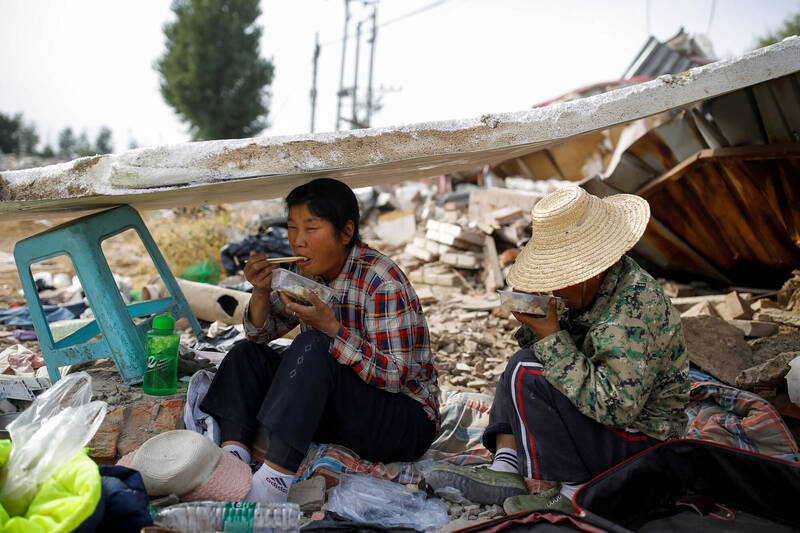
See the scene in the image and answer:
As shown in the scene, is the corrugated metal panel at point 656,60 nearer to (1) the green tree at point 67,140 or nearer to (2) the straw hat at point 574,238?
(2) the straw hat at point 574,238

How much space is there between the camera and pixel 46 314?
4633 mm

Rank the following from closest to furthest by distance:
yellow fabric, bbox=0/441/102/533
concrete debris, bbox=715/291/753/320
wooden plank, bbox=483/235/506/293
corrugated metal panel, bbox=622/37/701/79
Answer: yellow fabric, bbox=0/441/102/533 → concrete debris, bbox=715/291/753/320 → wooden plank, bbox=483/235/506/293 → corrugated metal panel, bbox=622/37/701/79

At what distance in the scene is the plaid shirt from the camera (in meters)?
2.24

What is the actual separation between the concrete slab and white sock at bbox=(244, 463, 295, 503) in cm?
111

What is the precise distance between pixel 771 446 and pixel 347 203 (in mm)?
2185

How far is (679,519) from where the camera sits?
6.47 ft

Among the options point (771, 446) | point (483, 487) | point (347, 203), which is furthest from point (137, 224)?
point (771, 446)

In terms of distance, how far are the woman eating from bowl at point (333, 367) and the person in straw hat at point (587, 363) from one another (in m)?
0.40

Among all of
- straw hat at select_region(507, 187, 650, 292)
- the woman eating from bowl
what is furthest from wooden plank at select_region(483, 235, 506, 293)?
straw hat at select_region(507, 187, 650, 292)

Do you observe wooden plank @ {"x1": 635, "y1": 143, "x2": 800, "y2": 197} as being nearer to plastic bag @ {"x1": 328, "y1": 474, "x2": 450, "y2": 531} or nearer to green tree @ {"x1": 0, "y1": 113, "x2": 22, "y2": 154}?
plastic bag @ {"x1": 328, "y1": 474, "x2": 450, "y2": 531}

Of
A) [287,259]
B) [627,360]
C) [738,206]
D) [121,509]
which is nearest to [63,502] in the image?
[121,509]

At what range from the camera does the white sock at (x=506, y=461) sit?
2305 mm

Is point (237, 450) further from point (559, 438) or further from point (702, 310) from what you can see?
point (702, 310)

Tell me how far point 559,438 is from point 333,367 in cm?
89
